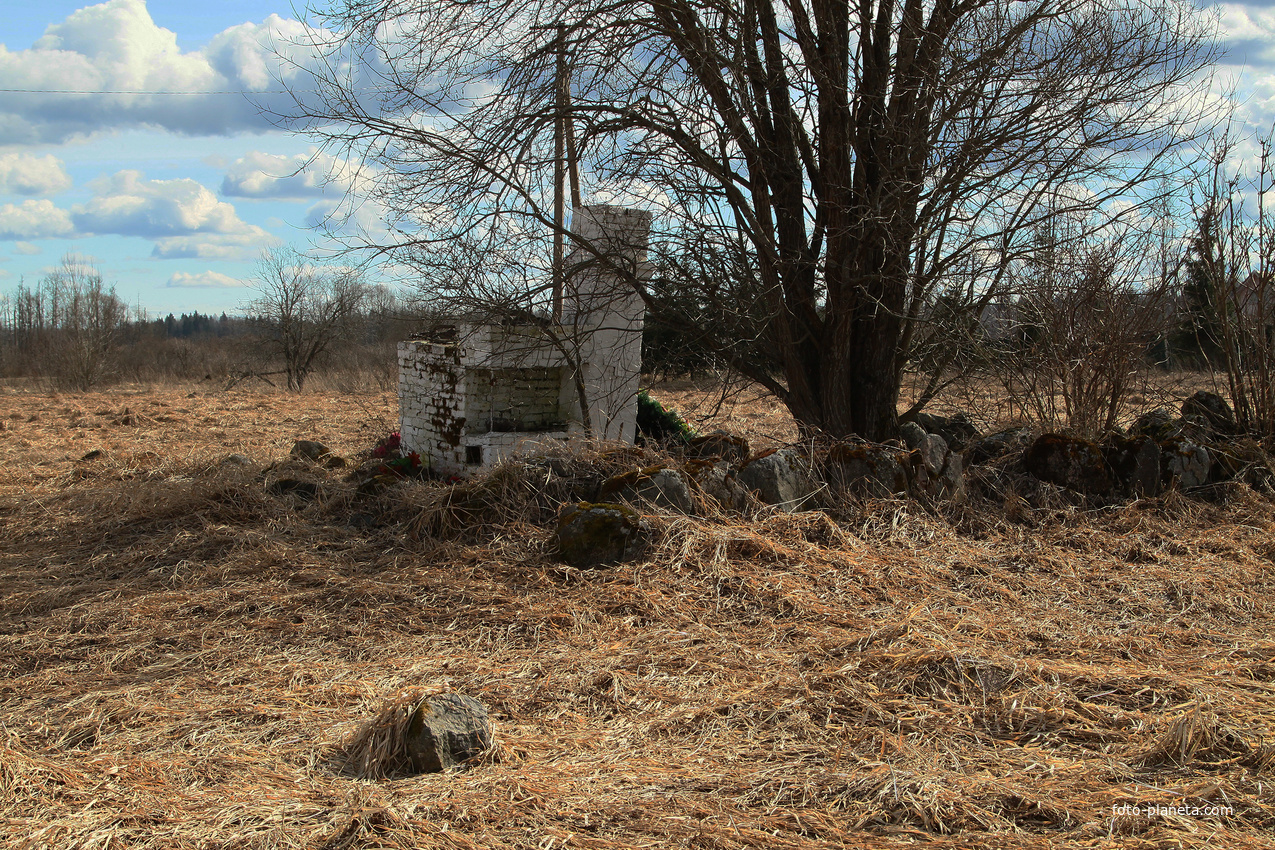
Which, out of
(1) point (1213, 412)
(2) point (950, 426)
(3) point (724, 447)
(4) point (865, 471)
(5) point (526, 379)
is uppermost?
(5) point (526, 379)

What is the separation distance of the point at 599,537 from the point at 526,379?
409 cm

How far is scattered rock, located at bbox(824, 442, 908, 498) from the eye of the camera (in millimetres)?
6121

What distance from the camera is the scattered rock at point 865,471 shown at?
6121 mm

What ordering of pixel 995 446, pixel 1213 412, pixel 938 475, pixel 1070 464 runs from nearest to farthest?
pixel 938 475 < pixel 1070 464 < pixel 995 446 < pixel 1213 412

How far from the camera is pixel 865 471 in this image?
20.2 feet

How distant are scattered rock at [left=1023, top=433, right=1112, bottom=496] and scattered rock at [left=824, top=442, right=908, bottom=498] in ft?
4.32

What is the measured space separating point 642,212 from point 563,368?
213cm

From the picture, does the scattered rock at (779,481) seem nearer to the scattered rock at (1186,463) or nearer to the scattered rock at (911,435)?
the scattered rock at (911,435)

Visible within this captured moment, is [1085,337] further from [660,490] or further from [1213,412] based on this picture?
[660,490]

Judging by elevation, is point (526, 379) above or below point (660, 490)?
above

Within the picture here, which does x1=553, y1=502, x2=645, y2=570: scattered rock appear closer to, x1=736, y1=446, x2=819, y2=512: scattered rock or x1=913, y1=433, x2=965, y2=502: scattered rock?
x1=736, y1=446, x2=819, y2=512: scattered rock

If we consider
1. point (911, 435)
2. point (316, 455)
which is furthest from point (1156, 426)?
point (316, 455)

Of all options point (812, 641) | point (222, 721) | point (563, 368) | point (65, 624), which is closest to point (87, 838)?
point (222, 721)

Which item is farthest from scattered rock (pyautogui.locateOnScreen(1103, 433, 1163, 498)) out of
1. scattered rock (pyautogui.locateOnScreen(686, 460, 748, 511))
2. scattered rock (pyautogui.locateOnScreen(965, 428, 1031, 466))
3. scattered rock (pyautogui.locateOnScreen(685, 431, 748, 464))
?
scattered rock (pyautogui.locateOnScreen(686, 460, 748, 511))
